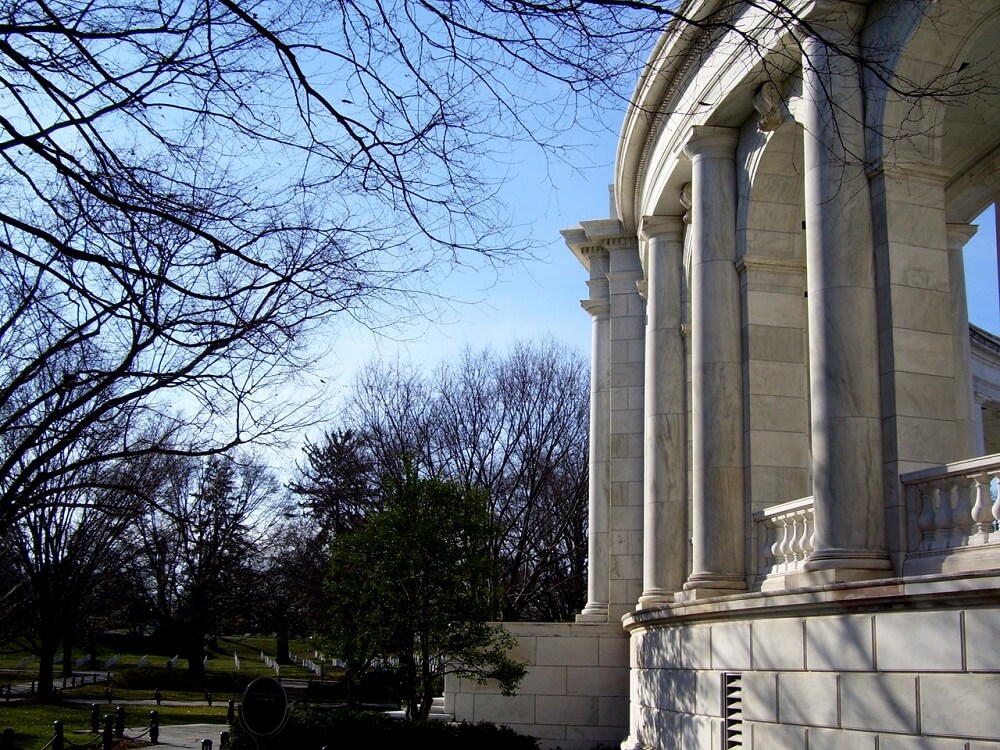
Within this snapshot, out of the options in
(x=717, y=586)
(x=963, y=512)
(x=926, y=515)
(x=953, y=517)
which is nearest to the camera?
(x=963, y=512)

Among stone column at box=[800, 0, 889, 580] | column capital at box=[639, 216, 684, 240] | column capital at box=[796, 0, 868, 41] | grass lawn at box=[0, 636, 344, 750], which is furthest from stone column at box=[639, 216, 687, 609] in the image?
grass lawn at box=[0, 636, 344, 750]

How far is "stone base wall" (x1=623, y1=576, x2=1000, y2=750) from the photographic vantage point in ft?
37.1

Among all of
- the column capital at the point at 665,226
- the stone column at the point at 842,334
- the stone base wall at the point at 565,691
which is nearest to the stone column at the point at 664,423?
the column capital at the point at 665,226

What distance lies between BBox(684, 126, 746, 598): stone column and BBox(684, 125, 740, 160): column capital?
0.02 m

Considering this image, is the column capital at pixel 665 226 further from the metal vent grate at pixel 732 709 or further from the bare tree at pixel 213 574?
the bare tree at pixel 213 574

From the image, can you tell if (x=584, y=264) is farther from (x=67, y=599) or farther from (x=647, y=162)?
(x=67, y=599)

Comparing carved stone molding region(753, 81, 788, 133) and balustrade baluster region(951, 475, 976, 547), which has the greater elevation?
carved stone molding region(753, 81, 788, 133)

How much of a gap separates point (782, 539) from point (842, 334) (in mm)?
4157

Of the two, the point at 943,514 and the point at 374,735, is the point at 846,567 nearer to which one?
the point at 943,514

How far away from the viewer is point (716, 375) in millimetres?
19500

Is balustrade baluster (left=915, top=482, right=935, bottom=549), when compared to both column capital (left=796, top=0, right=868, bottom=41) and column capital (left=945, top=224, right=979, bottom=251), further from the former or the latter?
column capital (left=945, top=224, right=979, bottom=251)

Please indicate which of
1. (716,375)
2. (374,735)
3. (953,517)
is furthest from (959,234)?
(374,735)

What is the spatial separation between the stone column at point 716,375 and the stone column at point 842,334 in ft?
13.3

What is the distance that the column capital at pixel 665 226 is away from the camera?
974 inches
